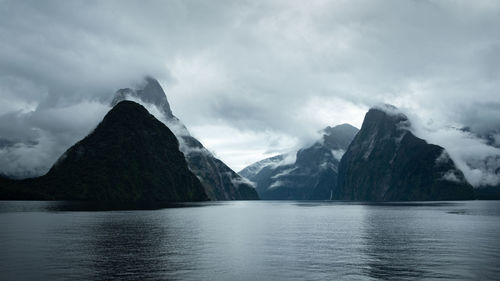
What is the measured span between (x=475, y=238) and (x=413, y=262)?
35.3 metres

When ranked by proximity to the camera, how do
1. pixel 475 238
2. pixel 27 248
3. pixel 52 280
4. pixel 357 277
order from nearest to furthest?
1. pixel 52 280
2. pixel 357 277
3. pixel 27 248
4. pixel 475 238

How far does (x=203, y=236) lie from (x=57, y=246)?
29.8 metres

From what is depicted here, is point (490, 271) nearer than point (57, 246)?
Yes

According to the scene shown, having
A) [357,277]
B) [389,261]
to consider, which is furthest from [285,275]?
[389,261]

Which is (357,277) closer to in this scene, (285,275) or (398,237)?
(285,275)

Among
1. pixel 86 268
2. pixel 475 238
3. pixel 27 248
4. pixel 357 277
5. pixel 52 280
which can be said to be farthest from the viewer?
pixel 475 238

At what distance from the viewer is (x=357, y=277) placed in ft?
154

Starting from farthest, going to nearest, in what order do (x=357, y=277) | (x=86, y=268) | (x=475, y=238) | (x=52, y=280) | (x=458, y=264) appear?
(x=475, y=238) < (x=458, y=264) < (x=86, y=268) < (x=357, y=277) < (x=52, y=280)

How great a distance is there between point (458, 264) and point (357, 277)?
17.1 meters

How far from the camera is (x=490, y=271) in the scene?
49.9 meters

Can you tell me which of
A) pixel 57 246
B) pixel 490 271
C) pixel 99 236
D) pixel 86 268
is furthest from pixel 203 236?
pixel 490 271

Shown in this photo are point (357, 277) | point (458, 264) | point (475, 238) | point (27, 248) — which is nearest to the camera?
point (357, 277)

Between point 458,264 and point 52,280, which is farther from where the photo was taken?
point 458,264

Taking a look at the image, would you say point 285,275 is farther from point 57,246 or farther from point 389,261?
point 57,246
